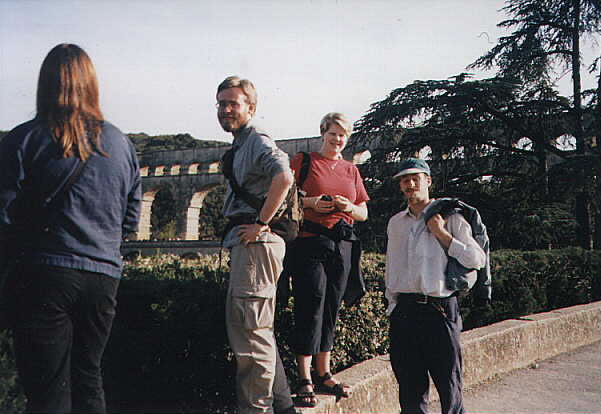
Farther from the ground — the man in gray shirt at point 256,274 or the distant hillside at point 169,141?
the distant hillside at point 169,141

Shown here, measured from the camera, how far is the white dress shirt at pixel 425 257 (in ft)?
8.90

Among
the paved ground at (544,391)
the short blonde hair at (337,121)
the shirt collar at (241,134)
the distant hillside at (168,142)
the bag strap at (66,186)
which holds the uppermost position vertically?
the distant hillside at (168,142)

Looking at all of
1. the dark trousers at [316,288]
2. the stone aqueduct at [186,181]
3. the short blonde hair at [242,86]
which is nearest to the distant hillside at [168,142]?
the stone aqueduct at [186,181]

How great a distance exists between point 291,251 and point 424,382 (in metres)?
0.94

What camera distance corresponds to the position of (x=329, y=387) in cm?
312

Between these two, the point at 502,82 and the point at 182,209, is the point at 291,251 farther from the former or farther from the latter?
the point at 182,209

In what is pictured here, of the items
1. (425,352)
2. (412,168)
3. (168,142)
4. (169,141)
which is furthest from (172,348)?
(169,141)

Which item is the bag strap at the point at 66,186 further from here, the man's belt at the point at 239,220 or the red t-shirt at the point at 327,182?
the red t-shirt at the point at 327,182

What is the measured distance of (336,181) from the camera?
128 inches

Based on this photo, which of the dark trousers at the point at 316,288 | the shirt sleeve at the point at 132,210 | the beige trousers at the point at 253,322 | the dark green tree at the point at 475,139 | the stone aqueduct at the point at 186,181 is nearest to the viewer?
the shirt sleeve at the point at 132,210

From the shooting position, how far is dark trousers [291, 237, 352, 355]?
3.02m

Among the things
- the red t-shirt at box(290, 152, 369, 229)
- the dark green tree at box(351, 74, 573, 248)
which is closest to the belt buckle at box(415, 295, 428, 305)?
the red t-shirt at box(290, 152, 369, 229)

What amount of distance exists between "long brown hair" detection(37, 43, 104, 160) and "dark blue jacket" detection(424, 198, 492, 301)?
1.58m

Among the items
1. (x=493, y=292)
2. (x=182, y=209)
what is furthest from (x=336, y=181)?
(x=182, y=209)
